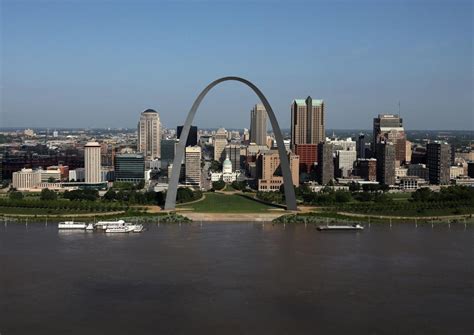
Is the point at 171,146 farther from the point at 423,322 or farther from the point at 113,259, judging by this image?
the point at 423,322

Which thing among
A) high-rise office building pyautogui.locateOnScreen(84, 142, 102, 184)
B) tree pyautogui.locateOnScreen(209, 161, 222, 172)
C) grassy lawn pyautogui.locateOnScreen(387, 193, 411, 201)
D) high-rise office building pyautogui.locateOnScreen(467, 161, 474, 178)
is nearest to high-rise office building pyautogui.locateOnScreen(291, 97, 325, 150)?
tree pyautogui.locateOnScreen(209, 161, 222, 172)

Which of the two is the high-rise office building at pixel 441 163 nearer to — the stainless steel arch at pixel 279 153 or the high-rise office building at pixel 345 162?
the high-rise office building at pixel 345 162

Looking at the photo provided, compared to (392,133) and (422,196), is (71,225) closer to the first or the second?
(422,196)

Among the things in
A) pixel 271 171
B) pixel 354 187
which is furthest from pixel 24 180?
pixel 354 187

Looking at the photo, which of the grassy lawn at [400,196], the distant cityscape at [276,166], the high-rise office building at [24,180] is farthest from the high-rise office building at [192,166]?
the grassy lawn at [400,196]

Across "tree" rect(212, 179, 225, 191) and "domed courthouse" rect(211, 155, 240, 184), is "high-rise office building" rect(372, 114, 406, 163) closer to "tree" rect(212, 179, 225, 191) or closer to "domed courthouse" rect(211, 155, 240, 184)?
"domed courthouse" rect(211, 155, 240, 184)

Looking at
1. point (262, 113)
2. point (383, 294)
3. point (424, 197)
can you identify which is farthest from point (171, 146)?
point (383, 294)
